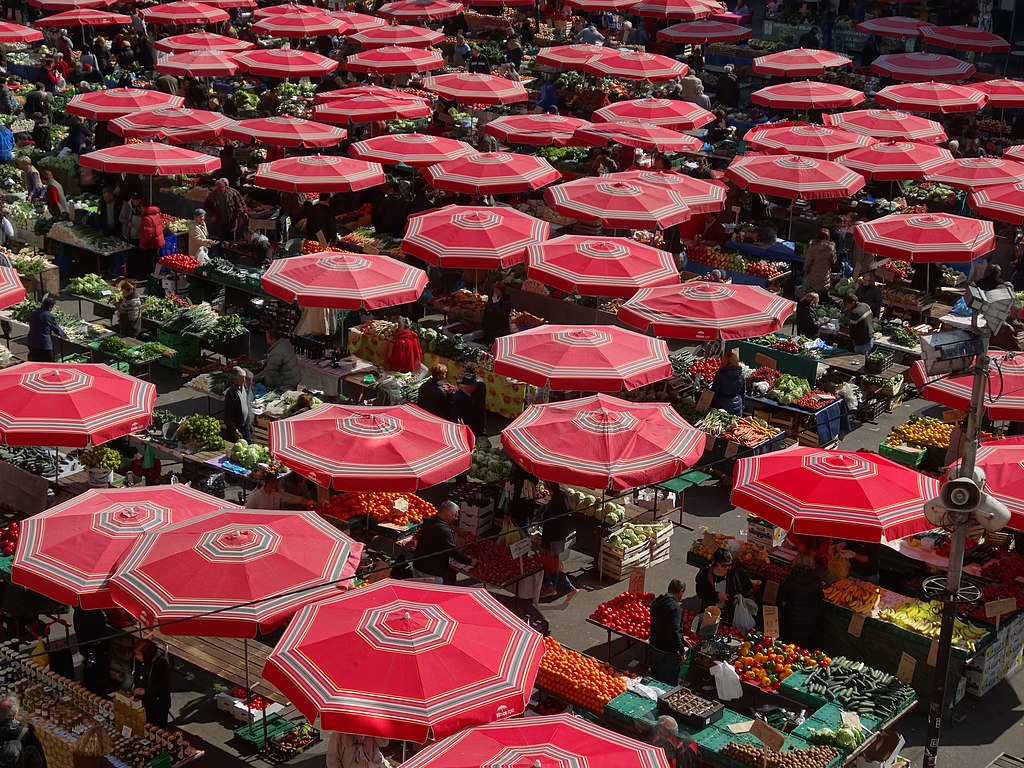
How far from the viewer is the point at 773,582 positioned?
15.1 meters

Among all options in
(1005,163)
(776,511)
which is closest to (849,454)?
(776,511)

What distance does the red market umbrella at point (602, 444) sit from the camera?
15.2 meters

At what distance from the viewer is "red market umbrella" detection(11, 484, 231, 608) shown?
12.8 meters

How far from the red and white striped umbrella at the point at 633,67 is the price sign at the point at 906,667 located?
2211cm

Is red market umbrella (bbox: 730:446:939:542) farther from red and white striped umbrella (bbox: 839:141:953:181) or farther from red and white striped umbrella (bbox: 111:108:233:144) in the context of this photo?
red and white striped umbrella (bbox: 111:108:233:144)

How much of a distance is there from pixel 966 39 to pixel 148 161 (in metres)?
24.2

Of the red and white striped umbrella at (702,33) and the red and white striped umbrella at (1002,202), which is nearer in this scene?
the red and white striped umbrella at (1002,202)

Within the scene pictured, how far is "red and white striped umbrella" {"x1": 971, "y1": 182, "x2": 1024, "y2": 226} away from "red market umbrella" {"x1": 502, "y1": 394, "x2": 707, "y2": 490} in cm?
1088

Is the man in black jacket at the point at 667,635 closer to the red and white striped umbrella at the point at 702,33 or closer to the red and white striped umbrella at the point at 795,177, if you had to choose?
the red and white striped umbrella at the point at 795,177

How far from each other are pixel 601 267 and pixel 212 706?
914 cm

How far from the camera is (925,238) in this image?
22484 millimetres

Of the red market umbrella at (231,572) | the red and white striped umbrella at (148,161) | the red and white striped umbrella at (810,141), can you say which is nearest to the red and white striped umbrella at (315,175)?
the red and white striped umbrella at (148,161)

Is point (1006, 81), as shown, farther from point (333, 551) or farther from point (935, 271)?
point (333, 551)

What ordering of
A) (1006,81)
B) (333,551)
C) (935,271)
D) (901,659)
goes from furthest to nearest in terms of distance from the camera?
(1006,81), (935,271), (901,659), (333,551)
